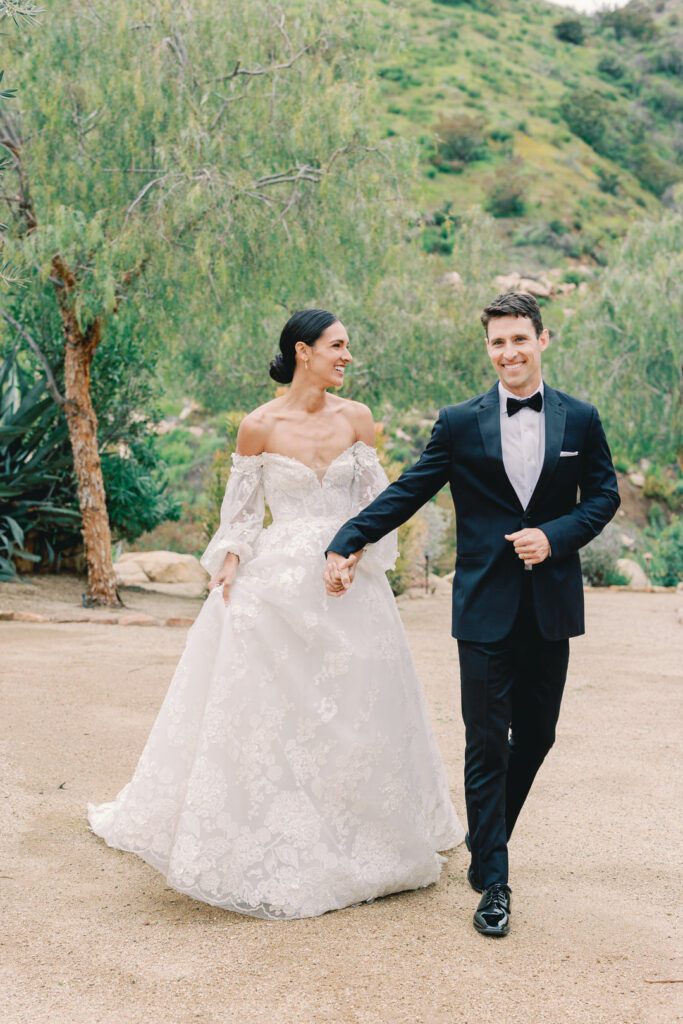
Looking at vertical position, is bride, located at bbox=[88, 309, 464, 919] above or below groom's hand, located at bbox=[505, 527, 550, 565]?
below

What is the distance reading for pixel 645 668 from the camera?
920cm

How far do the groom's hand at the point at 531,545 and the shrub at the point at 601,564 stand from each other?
43.0 ft

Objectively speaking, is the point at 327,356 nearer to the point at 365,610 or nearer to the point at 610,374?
the point at 365,610

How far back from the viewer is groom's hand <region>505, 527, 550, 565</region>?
365 centimetres

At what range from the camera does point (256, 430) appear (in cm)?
440

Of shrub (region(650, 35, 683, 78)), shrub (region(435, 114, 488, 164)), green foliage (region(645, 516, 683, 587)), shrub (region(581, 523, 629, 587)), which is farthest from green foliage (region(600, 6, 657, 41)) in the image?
shrub (region(581, 523, 629, 587))

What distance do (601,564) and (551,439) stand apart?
13276 millimetres

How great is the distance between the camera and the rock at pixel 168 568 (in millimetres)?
15445

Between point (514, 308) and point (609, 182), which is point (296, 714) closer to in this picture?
point (514, 308)

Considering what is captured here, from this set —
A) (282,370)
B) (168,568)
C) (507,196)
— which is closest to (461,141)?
(507,196)

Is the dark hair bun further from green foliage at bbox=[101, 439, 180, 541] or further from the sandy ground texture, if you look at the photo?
green foliage at bbox=[101, 439, 180, 541]

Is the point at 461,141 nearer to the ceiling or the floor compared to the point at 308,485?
nearer to the floor

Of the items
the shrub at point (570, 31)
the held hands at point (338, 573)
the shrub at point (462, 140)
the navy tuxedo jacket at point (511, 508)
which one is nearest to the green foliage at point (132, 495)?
the held hands at point (338, 573)

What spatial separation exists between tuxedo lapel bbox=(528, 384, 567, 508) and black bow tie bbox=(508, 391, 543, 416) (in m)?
0.03
